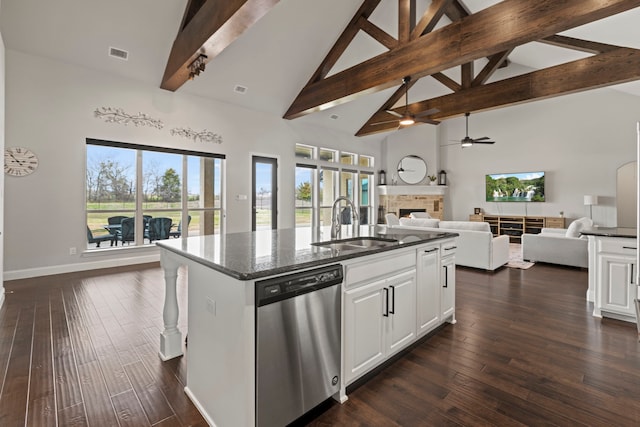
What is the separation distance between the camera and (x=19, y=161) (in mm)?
4305

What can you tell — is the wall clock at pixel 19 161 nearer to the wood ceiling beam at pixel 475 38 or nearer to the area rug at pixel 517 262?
the wood ceiling beam at pixel 475 38

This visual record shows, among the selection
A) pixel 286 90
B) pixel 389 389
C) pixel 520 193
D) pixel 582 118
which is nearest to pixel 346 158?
pixel 286 90

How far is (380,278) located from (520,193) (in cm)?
838

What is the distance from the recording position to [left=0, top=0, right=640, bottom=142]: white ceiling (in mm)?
4004

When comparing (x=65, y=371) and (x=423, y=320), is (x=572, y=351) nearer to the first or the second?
(x=423, y=320)

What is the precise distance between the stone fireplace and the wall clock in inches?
338

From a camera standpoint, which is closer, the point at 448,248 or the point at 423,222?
the point at 448,248

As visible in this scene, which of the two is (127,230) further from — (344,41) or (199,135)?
(344,41)

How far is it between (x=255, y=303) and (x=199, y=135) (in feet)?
17.9

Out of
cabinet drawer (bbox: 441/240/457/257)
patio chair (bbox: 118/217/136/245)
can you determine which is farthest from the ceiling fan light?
patio chair (bbox: 118/217/136/245)

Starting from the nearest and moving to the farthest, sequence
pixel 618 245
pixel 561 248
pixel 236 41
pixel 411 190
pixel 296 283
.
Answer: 1. pixel 296 283
2. pixel 618 245
3. pixel 236 41
4. pixel 561 248
5. pixel 411 190

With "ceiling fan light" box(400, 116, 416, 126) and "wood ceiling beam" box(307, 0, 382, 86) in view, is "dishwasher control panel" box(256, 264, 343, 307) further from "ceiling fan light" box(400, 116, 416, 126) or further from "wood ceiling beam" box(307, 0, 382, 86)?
"wood ceiling beam" box(307, 0, 382, 86)

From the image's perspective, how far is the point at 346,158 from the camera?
9422 mm

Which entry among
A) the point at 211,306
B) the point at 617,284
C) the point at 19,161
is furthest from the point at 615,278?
the point at 19,161
